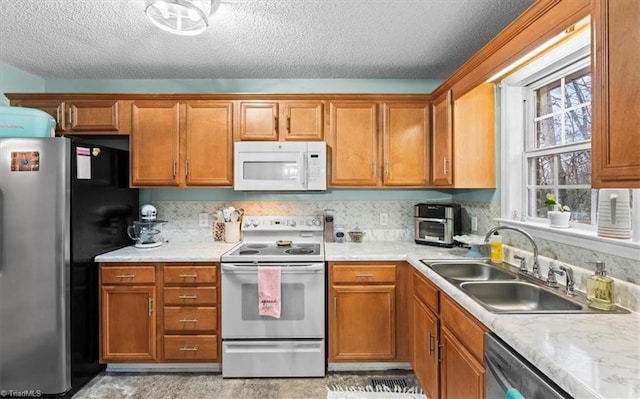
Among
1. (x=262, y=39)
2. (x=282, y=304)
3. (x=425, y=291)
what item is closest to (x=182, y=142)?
(x=262, y=39)

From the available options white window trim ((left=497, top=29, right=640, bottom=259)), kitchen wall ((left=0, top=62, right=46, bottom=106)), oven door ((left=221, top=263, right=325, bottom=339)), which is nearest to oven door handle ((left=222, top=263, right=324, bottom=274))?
oven door ((left=221, top=263, right=325, bottom=339))

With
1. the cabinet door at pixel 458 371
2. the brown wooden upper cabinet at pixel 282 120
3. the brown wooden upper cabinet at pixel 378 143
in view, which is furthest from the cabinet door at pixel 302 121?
the cabinet door at pixel 458 371

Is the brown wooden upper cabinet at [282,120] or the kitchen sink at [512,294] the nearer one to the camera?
the kitchen sink at [512,294]

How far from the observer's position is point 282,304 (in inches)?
87.9

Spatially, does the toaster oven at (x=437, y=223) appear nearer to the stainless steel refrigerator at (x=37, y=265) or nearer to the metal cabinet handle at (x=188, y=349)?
the metal cabinet handle at (x=188, y=349)

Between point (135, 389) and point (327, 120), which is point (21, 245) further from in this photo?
point (327, 120)

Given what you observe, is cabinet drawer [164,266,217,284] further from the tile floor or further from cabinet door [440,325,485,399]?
cabinet door [440,325,485,399]

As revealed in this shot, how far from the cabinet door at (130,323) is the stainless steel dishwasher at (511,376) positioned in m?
2.25

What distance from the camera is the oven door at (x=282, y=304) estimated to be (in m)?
2.23

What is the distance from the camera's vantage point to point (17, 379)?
1993 millimetres

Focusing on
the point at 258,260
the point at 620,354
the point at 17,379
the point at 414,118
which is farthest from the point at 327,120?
the point at 17,379

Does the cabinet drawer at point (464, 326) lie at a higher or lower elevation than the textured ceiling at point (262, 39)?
lower

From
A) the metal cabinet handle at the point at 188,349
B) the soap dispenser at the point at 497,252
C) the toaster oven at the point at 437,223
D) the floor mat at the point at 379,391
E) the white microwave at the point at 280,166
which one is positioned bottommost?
the floor mat at the point at 379,391

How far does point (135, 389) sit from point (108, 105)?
2298 millimetres
